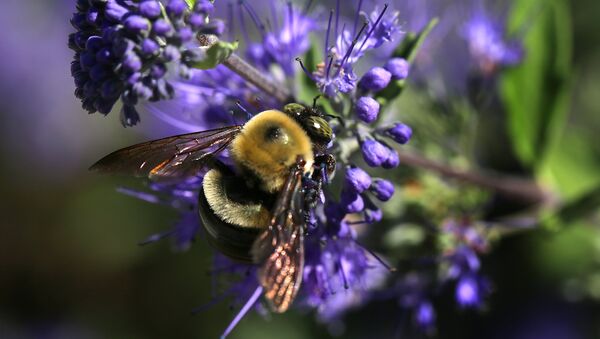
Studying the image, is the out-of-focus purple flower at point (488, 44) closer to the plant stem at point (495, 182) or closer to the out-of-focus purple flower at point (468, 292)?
the plant stem at point (495, 182)

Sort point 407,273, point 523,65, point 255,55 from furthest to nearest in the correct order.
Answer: point 523,65
point 407,273
point 255,55

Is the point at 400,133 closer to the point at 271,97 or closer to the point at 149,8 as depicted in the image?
the point at 271,97

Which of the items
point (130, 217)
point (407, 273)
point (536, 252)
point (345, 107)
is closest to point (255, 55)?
point (345, 107)

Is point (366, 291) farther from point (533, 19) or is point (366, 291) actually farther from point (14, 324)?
point (14, 324)

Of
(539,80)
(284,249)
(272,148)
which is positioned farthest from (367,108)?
(539,80)

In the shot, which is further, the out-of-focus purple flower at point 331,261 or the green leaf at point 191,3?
the out-of-focus purple flower at point 331,261

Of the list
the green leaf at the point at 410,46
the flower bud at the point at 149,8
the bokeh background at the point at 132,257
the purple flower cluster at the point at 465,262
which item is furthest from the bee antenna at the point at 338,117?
the bokeh background at the point at 132,257

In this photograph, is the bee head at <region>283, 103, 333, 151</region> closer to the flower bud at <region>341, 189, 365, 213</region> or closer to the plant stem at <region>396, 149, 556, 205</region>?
the flower bud at <region>341, 189, 365, 213</region>
